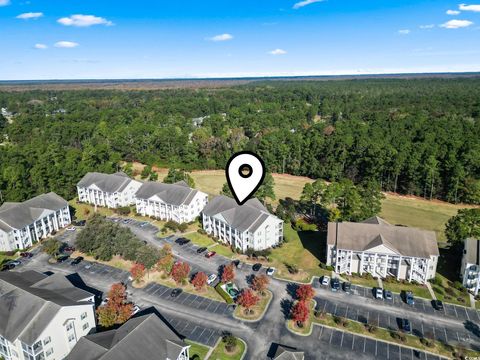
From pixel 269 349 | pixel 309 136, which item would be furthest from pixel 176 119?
pixel 269 349

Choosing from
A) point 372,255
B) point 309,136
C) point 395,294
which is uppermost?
point 309,136

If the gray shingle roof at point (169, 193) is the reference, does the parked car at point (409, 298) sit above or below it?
below

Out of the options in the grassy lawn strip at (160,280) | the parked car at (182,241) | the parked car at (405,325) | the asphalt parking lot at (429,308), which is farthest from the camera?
the parked car at (182,241)

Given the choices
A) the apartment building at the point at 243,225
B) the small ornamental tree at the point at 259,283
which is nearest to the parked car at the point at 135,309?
the small ornamental tree at the point at 259,283

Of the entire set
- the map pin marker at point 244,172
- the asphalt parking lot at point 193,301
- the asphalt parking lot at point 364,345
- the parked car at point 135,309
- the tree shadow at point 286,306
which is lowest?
the asphalt parking lot at point 364,345

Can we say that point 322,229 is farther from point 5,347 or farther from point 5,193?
point 5,193

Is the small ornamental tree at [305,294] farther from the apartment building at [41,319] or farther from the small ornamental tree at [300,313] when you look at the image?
the apartment building at [41,319]

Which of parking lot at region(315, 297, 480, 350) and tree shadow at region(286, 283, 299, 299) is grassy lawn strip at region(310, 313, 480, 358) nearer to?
parking lot at region(315, 297, 480, 350)
